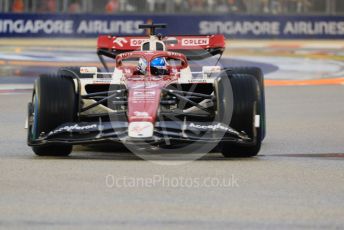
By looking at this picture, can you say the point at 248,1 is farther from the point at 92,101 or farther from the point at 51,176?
the point at 51,176

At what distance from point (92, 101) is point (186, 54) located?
5.20ft

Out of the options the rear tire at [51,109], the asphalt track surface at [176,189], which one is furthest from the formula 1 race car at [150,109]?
the asphalt track surface at [176,189]

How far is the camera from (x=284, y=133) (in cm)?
1359

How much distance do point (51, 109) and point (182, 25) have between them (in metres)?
25.5

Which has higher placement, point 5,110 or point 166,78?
point 166,78

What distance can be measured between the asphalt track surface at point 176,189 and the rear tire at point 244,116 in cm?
15

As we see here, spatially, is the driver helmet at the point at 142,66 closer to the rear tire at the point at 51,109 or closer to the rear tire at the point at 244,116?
the rear tire at the point at 51,109

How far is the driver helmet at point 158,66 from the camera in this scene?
11891mm

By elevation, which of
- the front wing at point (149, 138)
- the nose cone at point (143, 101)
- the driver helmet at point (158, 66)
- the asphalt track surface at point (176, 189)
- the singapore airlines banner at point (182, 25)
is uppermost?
the driver helmet at point (158, 66)

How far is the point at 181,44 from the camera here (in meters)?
13.0

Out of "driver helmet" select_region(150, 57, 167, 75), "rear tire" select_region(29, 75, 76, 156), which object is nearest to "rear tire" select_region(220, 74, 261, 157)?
"driver helmet" select_region(150, 57, 167, 75)

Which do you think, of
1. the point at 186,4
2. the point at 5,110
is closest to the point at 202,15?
the point at 186,4

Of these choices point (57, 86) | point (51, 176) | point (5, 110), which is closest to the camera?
point (51, 176)

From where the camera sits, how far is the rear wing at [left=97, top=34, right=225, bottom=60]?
1295 cm
